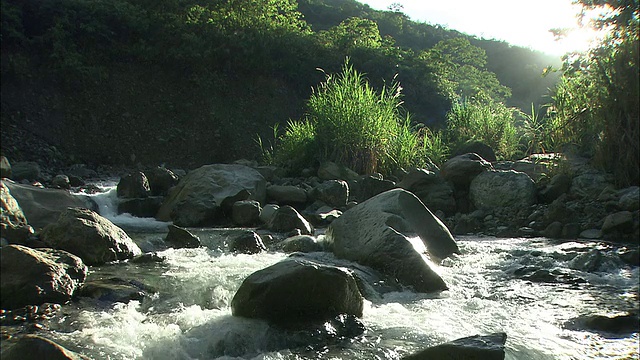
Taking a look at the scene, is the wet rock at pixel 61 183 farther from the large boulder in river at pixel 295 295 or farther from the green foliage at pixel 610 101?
the green foliage at pixel 610 101

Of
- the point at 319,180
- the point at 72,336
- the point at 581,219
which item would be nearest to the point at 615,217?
the point at 581,219

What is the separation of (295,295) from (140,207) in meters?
4.99

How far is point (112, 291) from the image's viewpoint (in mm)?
3502

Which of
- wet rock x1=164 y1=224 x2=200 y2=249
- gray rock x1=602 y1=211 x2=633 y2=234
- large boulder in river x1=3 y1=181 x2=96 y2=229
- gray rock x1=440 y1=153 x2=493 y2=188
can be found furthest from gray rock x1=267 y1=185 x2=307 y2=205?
gray rock x1=602 y1=211 x2=633 y2=234

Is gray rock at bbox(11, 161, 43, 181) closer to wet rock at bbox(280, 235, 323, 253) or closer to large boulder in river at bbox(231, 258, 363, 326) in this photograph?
wet rock at bbox(280, 235, 323, 253)

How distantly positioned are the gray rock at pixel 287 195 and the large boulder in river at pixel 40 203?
2.76m

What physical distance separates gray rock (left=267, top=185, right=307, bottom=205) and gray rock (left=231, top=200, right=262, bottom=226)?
83cm

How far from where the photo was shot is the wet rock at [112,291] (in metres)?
3.41

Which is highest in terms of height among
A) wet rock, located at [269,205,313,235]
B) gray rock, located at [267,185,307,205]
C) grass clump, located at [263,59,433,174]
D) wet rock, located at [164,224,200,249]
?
grass clump, located at [263,59,433,174]

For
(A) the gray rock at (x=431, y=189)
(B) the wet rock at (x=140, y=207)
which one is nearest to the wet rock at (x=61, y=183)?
(B) the wet rock at (x=140, y=207)

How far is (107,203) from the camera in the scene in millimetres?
7734

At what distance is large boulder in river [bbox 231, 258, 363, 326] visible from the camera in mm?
3059

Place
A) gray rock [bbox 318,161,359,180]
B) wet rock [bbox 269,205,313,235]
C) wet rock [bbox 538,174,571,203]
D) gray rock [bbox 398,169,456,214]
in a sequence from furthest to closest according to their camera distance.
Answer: gray rock [bbox 318,161,359,180]
gray rock [bbox 398,169,456,214]
wet rock [bbox 538,174,571,203]
wet rock [bbox 269,205,313,235]

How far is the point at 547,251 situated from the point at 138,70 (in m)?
13.1
